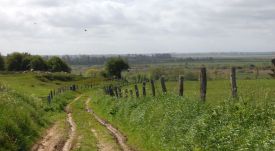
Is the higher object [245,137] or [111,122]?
[245,137]

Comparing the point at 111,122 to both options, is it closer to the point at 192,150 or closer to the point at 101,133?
the point at 101,133

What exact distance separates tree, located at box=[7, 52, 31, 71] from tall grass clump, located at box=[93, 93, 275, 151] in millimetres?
129063

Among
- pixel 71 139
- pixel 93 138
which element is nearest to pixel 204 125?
pixel 93 138

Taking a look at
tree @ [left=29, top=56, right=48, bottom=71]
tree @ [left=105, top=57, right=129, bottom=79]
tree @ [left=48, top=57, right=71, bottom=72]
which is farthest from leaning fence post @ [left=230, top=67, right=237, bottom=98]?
tree @ [left=48, top=57, right=71, bottom=72]

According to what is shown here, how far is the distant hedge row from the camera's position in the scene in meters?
141

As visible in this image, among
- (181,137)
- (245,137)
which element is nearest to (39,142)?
(181,137)

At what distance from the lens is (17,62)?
146250 mm

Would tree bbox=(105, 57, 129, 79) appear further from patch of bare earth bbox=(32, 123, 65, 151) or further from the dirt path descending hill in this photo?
patch of bare earth bbox=(32, 123, 65, 151)

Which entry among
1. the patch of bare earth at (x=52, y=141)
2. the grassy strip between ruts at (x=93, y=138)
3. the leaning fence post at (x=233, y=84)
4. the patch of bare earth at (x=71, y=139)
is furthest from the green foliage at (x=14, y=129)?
the leaning fence post at (x=233, y=84)

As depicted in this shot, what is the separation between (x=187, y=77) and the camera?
119 m

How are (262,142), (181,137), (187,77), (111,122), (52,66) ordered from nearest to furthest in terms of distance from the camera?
(262,142) < (181,137) < (111,122) < (187,77) < (52,66)

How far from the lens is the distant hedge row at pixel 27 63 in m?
141

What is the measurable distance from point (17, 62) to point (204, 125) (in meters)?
138

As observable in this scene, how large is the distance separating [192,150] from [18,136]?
334 inches
